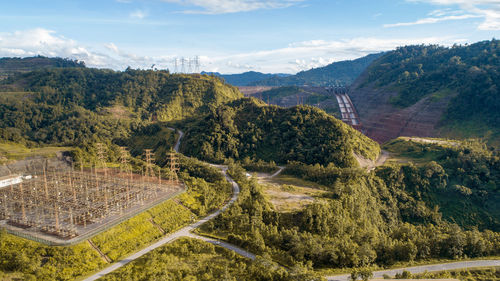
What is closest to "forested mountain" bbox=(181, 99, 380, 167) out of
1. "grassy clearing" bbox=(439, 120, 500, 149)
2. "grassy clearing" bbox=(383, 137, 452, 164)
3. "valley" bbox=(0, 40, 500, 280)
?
"valley" bbox=(0, 40, 500, 280)

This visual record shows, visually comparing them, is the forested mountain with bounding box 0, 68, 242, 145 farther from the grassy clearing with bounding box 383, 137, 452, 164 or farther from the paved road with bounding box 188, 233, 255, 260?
the grassy clearing with bounding box 383, 137, 452, 164

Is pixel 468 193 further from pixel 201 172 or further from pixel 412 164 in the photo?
pixel 201 172

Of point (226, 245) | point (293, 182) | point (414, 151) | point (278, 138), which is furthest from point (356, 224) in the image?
point (414, 151)

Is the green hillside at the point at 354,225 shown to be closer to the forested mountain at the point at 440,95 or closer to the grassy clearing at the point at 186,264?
the grassy clearing at the point at 186,264

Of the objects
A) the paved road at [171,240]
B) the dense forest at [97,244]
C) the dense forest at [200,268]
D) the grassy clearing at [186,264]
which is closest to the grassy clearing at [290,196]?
the paved road at [171,240]

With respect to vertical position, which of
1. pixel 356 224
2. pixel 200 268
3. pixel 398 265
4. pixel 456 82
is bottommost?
pixel 398 265

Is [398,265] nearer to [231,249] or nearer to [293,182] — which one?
[231,249]
